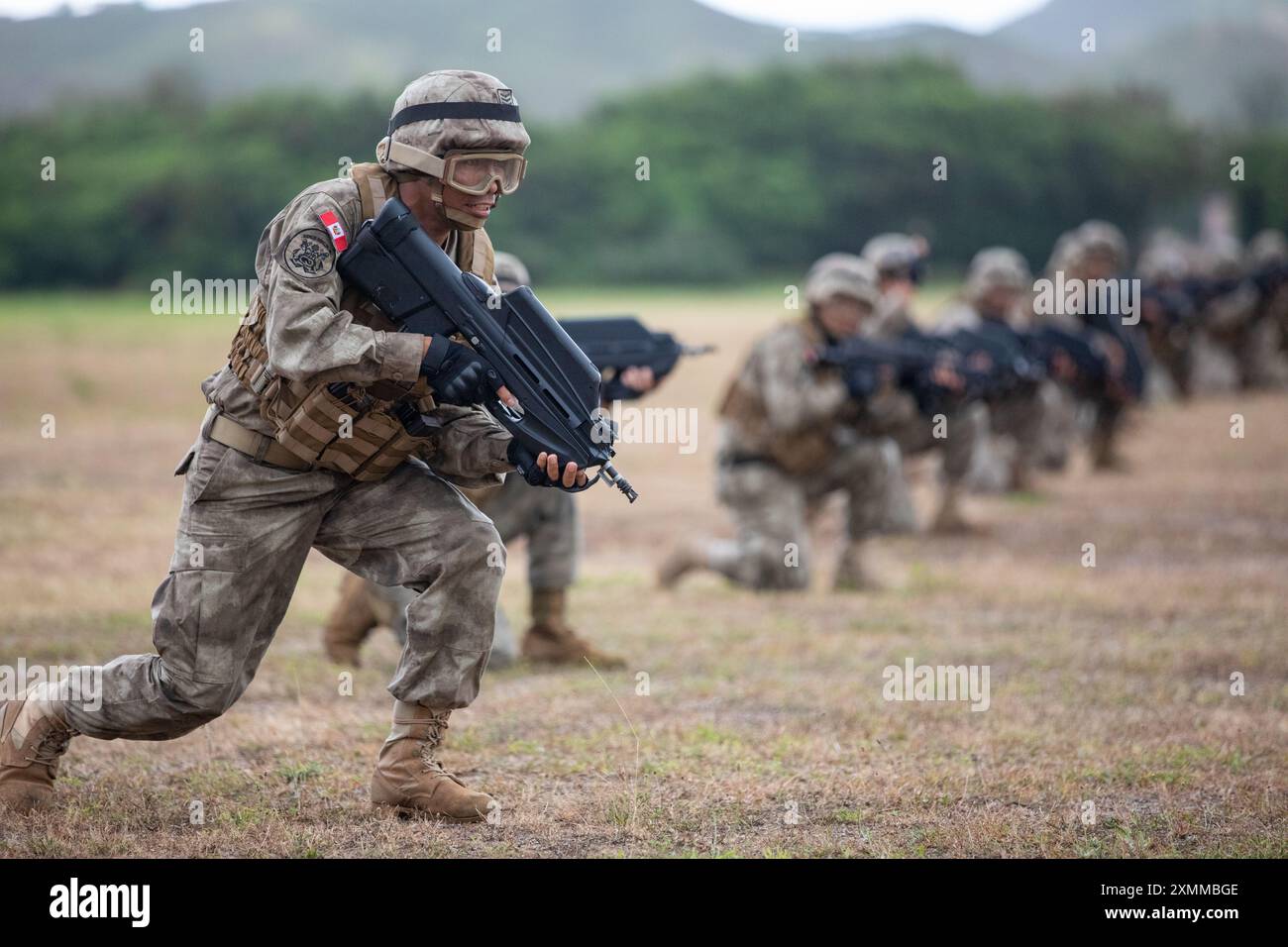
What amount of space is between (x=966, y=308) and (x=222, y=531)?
34.9ft

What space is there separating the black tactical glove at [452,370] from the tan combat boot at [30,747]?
1630 mm

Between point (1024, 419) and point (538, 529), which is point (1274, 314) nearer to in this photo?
point (1024, 419)

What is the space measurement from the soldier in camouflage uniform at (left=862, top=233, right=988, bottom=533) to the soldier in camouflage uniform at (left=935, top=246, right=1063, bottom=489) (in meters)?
0.49

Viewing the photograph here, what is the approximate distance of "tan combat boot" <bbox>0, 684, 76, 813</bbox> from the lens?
205 inches

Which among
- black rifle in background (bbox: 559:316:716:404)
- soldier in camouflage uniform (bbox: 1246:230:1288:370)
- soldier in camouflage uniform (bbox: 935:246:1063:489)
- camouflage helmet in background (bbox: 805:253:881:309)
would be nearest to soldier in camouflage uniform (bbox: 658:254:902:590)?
camouflage helmet in background (bbox: 805:253:881:309)

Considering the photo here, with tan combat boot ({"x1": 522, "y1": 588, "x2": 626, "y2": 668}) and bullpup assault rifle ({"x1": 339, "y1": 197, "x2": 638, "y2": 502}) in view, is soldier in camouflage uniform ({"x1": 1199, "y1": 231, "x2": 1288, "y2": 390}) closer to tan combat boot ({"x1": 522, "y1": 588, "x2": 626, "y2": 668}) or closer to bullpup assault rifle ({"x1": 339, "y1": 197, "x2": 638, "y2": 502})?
tan combat boot ({"x1": 522, "y1": 588, "x2": 626, "y2": 668})

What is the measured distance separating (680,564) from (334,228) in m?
6.12

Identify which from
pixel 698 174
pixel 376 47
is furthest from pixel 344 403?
pixel 376 47

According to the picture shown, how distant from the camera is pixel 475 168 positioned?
4.95m

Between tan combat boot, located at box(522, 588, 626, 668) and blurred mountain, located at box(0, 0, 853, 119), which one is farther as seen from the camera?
blurred mountain, located at box(0, 0, 853, 119)

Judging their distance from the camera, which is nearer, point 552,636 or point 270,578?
point 270,578

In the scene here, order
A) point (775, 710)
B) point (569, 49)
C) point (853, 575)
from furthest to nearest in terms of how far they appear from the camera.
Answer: point (569, 49) → point (853, 575) → point (775, 710)

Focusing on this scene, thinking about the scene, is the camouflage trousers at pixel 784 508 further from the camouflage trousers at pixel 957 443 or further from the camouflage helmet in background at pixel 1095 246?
the camouflage helmet in background at pixel 1095 246

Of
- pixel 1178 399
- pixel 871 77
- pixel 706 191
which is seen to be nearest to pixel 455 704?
pixel 1178 399
